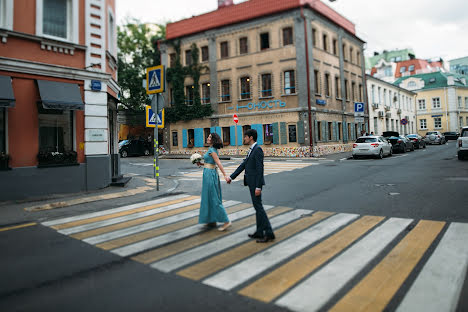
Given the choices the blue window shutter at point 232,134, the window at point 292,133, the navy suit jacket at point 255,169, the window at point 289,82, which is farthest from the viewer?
the blue window shutter at point 232,134

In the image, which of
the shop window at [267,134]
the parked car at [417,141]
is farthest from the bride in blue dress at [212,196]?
the parked car at [417,141]

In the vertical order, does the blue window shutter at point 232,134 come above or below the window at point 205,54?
below

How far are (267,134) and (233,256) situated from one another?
76.5 ft

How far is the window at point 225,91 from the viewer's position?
29391 millimetres

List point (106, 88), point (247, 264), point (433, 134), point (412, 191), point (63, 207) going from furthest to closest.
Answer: point (433, 134), point (106, 88), point (412, 191), point (63, 207), point (247, 264)

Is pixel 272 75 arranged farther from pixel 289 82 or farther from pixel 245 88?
pixel 245 88

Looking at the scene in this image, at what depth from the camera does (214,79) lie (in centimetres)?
2991

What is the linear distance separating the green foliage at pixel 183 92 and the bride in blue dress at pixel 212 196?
2421 cm

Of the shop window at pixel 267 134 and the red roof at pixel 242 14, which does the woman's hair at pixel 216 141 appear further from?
the red roof at pixel 242 14

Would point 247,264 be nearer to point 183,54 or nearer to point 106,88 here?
point 106,88

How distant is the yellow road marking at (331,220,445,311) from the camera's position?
308 cm

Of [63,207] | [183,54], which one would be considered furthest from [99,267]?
[183,54]

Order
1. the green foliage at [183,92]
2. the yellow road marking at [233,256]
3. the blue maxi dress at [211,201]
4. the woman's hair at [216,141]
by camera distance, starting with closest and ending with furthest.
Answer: the yellow road marking at [233,256], the blue maxi dress at [211,201], the woman's hair at [216,141], the green foliage at [183,92]

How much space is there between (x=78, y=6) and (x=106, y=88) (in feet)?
9.12
